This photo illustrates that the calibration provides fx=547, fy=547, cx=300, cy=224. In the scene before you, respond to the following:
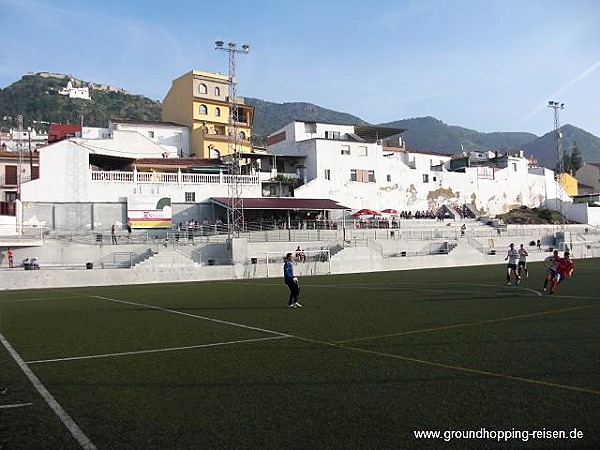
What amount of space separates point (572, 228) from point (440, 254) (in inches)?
1148

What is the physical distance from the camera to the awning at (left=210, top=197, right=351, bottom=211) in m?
47.3

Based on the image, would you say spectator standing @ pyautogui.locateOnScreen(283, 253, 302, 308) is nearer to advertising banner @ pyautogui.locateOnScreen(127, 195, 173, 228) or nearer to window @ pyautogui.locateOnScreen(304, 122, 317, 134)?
advertising banner @ pyautogui.locateOnScreen(127, 195, 173, 228)

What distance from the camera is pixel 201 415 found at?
6.10 metres

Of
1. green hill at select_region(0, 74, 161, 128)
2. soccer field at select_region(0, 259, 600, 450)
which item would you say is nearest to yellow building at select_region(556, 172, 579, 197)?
soccer field at select_region(0, 259, 600, 450)

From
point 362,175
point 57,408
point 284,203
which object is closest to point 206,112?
point 362,175

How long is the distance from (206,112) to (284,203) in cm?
2672

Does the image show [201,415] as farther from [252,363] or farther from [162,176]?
[162,176]

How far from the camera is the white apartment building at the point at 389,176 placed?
59.0m

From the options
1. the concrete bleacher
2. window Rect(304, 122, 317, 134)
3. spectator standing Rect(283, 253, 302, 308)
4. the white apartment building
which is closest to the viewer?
spectator standing Rect(283, 253, 302, 308)

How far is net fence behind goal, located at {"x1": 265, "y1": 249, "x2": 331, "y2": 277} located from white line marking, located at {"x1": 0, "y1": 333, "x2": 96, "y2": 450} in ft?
89.3

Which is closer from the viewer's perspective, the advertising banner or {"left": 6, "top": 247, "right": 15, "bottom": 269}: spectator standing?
{"left": 6, "top": 247, "right": 15, "bottom": 269}: spectator standing

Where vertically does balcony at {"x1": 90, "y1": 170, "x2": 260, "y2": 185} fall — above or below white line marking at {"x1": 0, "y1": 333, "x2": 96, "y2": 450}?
above

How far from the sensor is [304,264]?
124 ft

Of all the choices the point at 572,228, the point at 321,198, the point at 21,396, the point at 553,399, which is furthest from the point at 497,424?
the point at 572,228
